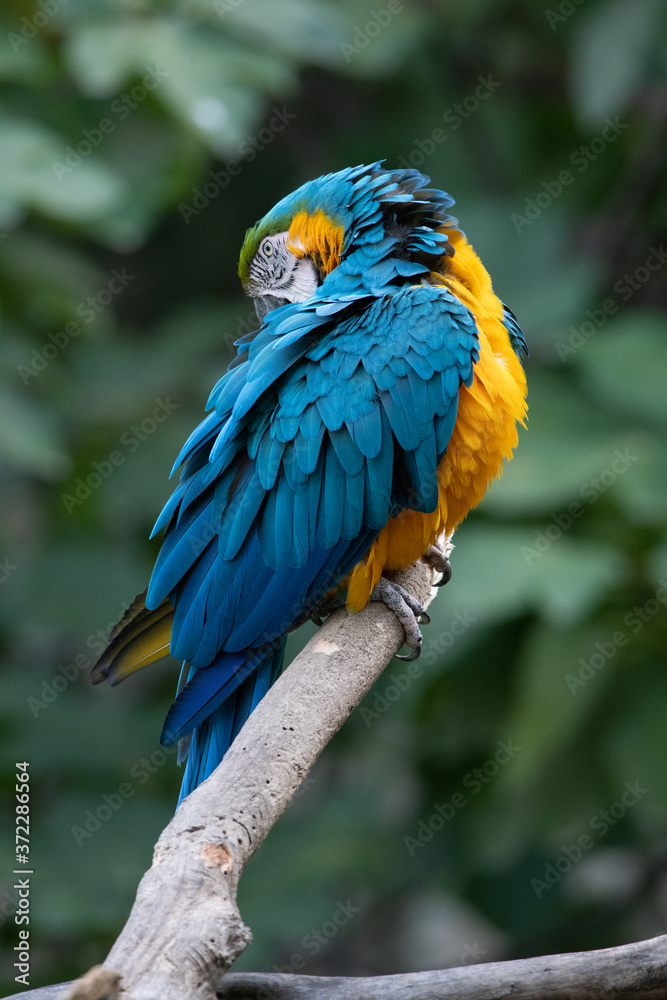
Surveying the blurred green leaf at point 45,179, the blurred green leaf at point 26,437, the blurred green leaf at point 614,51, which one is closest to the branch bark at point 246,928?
the blurred green leaf at point 26,437

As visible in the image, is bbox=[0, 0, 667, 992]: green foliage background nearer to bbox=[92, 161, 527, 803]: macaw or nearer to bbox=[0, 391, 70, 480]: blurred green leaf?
bbox=[0, 391, 70, 480]: blurred green leaf

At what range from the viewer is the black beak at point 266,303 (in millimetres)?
1885

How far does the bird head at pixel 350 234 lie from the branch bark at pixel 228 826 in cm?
64

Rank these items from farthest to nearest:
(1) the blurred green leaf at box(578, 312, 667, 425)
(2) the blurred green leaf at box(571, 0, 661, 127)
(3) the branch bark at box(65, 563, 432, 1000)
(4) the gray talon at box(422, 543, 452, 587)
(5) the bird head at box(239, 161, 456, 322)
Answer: (2) the blurred green leaf at box(571, 0, 661, 127) → (1) the blurred green leaf at box(578, 312, 667, 425) → (4) the gray talon at box(422, 543, 452, 587) → (5) the bird head at box(239, 161, 456, 322) → (3) the branch bark at box(65, 563, 432, 1000)

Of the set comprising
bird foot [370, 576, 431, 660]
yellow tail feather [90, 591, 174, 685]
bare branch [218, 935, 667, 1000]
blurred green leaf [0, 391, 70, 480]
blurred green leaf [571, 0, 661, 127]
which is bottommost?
bare branch [218, 935, 667, 1000]

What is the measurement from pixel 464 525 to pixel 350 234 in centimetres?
88

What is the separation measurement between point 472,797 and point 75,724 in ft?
3.35

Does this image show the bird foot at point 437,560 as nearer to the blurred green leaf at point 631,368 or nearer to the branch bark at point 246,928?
the branch bark at point 246,928

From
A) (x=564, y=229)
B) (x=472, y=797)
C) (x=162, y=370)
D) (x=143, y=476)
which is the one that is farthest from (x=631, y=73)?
(x=472, y=797)

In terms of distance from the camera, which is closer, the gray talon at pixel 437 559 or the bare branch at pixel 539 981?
the bare branch at pixel 539 981

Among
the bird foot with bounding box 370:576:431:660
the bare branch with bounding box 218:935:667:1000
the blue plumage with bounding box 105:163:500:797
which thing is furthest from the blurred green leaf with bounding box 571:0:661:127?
the bare branch with bounding box 218:935:667:1000

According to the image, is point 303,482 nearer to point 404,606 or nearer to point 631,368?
point 404,606

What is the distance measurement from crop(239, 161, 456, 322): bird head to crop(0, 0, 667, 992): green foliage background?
45cm

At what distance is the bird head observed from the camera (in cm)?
167
